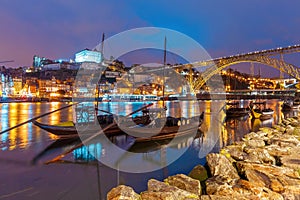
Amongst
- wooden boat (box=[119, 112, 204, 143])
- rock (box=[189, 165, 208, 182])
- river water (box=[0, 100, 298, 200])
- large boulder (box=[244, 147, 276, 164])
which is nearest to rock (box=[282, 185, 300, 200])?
large boulder (box=[244, 147, 276, 164])

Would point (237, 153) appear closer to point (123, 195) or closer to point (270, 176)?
point (270, 176)

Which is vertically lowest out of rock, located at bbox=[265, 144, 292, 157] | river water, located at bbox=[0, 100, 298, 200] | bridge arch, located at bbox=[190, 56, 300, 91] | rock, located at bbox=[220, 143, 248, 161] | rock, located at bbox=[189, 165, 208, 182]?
river water, located at bbox=[0, 100, 298, 200]

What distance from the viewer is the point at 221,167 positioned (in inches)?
198

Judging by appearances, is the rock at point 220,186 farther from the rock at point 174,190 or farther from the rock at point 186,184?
the rock at point 174,190

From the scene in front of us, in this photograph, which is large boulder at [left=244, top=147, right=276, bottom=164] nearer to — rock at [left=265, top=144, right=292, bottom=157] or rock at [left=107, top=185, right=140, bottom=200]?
rock at [left=265, top=144, right=292, bottom=157]

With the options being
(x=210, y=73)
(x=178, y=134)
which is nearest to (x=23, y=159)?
(x=178, y=134)

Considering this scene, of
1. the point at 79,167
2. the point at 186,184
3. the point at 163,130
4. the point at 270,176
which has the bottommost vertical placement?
the point at 79,167

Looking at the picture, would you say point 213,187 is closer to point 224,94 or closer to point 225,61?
point 225,61

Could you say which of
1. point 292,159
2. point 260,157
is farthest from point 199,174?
point 292,159

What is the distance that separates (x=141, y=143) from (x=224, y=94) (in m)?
58.7

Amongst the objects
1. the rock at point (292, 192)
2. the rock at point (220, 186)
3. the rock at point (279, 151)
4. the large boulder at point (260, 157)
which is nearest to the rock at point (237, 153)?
the large boulder at point (260, 157)

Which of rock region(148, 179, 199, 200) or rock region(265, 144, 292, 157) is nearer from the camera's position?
rock region(148, 179, 199, 200)

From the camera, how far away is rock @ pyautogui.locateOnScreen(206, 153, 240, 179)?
4.76 m

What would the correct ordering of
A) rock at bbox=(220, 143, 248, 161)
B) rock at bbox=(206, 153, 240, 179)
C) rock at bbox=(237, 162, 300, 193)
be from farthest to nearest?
1. rock at bbox=(220, 143, 248, 161)
2. rock at bbox=(206, 153, 240, 179)
3. rock at bbox=(237, 162, 300, 193)
